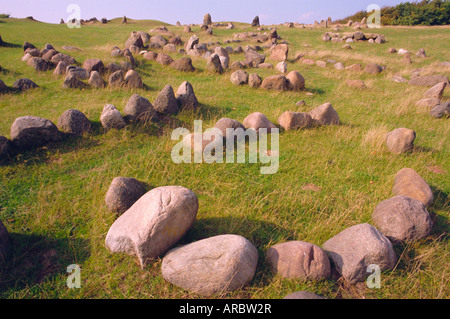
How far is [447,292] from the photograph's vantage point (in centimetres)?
331

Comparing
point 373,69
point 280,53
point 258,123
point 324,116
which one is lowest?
point 258,123

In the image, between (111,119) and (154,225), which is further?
(111,119)

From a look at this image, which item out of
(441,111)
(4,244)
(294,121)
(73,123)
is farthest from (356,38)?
(4,244)

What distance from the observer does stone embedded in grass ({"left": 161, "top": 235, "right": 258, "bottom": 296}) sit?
10.2ft

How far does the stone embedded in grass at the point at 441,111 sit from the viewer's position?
28.6 ft

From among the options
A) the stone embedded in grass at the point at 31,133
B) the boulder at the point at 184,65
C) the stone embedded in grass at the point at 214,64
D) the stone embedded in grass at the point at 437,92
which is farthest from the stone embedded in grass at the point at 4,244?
the stone embedded in grass at the point at 437,92

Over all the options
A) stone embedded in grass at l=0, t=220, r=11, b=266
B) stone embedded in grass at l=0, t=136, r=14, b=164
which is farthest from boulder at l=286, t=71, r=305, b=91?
stone embedded in grass at l=0, t=220, r=11, b=266

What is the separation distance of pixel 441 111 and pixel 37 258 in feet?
35.4

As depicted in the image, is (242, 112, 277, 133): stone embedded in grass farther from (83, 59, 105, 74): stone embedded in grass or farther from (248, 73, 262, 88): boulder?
(83, 59, 105, 74): stone embedded in grass

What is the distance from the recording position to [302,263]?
10.8 ft

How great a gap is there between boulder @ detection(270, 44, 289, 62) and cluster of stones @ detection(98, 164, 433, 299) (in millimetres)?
14457

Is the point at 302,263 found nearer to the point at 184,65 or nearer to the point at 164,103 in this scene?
the point at 164,103

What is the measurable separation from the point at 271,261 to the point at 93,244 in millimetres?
2372

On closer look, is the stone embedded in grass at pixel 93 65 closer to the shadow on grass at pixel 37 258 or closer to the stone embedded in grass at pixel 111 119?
the stone embedded in grass at pixel 111 119
